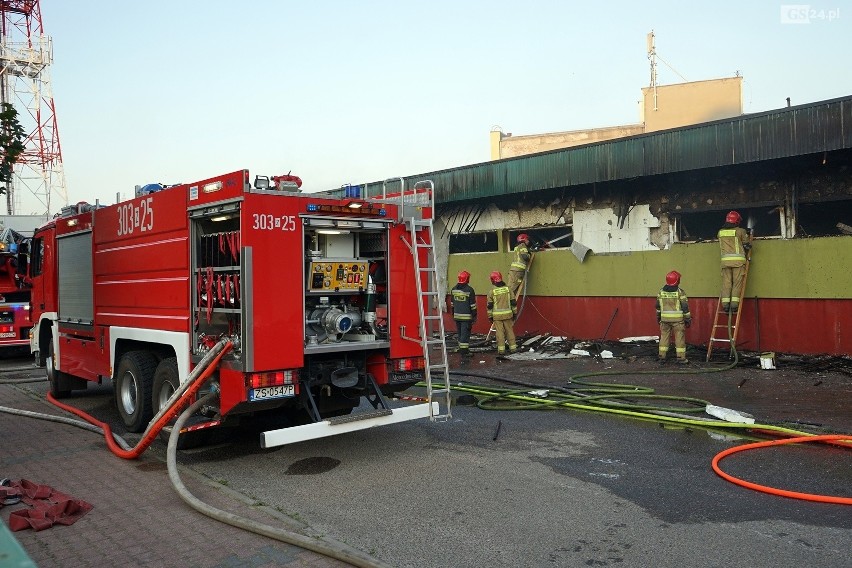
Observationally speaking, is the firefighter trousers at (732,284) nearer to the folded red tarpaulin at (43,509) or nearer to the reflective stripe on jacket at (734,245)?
the reflective stripe on jacket at (734,245)

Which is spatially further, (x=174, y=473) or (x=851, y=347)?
(x=851, y=347)

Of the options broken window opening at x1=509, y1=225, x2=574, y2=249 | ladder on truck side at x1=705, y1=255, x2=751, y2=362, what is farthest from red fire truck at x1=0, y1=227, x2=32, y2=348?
ladder on truck side at x1=705, y1=255, x2=751, y2=362

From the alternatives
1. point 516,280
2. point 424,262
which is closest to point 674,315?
point 516,280

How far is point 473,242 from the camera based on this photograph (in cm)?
1795

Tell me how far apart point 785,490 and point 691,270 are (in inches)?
326

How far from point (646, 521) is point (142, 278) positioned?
580 cm

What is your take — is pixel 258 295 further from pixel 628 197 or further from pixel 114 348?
pixel 628 197

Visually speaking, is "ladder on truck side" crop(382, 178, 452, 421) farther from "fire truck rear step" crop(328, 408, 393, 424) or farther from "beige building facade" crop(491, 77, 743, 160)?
→ "beige building facade" crop(491, 77, 743, 160)

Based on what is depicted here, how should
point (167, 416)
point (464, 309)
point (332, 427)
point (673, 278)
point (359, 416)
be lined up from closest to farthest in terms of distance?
point (332, 427)
point (359, 416)
point (167, 416)
point (673, 278)
point (464, 309)

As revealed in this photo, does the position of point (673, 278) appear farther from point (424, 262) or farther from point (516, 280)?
point (424, 262)

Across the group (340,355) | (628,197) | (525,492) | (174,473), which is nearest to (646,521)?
(525,492)

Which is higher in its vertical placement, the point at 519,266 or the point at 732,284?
the point at 519,266

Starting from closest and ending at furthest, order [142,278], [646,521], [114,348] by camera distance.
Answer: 1. [646,521]
2. [142,278]
3. [114,348]

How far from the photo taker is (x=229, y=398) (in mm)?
6270
